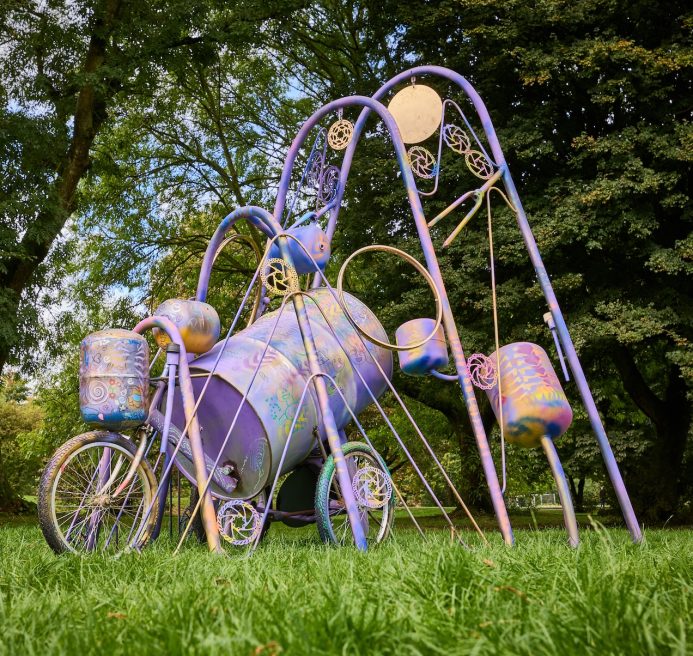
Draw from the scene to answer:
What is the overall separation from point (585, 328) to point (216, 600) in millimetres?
8679

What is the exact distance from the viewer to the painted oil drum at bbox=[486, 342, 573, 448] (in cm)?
451

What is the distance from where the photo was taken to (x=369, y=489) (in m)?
4.60

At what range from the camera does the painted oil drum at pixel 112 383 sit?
13.4ft

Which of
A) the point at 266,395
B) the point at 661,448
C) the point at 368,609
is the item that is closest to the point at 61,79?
the point at 266,395

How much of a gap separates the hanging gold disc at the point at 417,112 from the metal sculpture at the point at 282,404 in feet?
0.03

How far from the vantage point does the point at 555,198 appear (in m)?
10.7

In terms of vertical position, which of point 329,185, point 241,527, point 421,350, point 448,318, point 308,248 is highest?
point 329,185

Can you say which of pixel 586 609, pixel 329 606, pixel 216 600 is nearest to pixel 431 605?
pixel 329 606

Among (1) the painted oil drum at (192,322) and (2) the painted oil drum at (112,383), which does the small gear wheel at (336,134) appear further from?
(2) the painted oil drum at (112,383)

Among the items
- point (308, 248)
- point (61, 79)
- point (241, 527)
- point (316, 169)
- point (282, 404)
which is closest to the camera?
point (241, 527)

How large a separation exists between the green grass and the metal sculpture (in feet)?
3.72

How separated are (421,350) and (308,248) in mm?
1088

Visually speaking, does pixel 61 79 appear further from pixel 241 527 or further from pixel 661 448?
pixel 661 448

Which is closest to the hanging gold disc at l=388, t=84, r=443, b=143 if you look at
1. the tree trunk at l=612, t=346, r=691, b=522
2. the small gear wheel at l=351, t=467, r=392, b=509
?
the small gear wheel at l=351, t=467, r=392, b=509
